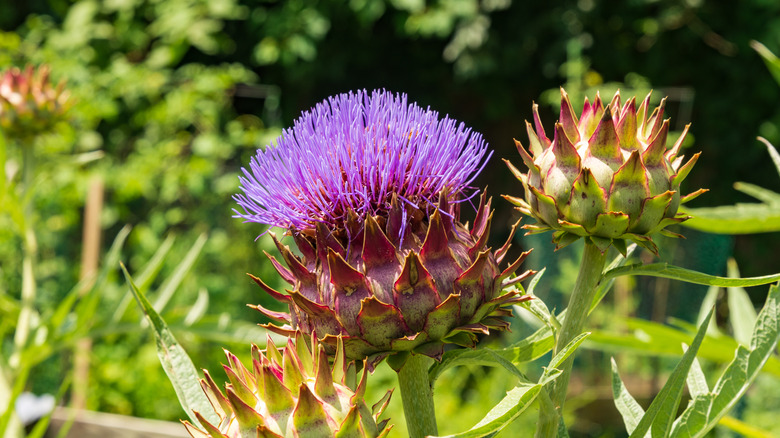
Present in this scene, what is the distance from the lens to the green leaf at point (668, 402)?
0.54m

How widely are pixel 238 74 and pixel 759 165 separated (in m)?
2.32

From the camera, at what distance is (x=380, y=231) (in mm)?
662

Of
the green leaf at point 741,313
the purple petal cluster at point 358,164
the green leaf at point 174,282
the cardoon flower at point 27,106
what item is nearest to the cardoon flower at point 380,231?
the purple petal cluster at point 358,164

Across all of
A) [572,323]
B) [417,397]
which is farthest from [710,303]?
[417,397]

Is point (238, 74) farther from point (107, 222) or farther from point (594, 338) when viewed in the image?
point (594, 338)

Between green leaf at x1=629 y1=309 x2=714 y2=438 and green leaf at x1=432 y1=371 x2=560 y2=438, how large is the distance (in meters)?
0.09

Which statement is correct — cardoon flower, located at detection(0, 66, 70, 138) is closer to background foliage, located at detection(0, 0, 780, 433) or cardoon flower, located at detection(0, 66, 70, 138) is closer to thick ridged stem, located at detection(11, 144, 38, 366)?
thick ridged stem, located at detection(11, 144, 38, 366)

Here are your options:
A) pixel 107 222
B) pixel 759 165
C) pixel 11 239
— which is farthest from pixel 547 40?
pixel 11 239

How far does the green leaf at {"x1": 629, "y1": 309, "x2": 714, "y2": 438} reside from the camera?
0.54 metres

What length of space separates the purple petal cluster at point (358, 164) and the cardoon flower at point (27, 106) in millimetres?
1355

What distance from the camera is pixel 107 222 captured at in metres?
3.28

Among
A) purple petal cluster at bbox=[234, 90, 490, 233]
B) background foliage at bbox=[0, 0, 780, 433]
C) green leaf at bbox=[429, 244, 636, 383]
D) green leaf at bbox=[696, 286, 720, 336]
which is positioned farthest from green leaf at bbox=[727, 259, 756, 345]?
background foliage at bbox=[0, 0, 780, 433]

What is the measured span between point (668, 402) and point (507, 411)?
145 millimetres

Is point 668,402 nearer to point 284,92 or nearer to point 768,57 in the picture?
point 768,57
